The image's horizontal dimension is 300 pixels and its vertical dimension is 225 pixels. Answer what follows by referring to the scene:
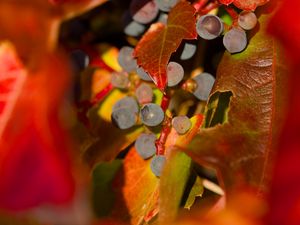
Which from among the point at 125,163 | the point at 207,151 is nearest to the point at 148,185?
the point at 125,163

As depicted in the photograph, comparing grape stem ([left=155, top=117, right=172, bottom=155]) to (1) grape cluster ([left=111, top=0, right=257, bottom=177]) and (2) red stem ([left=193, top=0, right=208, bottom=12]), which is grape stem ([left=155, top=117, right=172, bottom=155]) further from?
(2) red stem ([left=193, top=0, right=208, bottom=12])

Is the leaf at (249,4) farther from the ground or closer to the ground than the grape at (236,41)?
farther from the ground

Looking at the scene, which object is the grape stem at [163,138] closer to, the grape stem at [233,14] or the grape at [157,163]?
the grape at [157,163]

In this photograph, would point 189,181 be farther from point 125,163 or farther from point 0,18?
point 0,18

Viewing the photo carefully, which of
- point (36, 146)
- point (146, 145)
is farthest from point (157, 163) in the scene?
point (36, 146)

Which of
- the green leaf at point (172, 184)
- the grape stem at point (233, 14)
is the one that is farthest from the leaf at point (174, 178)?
the grape stem at point (233, 14)

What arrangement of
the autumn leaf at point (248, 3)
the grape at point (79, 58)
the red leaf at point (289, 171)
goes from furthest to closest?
the grape at point (79, 58), the autumn leaf at point (248, 3), the red leaf at point (289, 171)

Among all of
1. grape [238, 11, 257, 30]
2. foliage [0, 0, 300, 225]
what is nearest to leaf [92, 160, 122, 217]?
foliage [0, 0, 300, 225]
